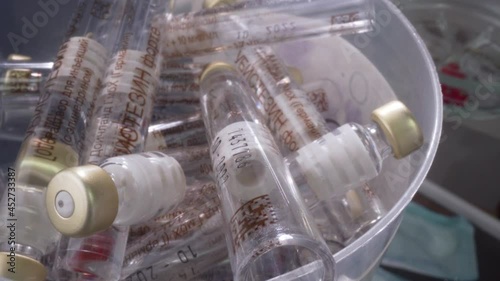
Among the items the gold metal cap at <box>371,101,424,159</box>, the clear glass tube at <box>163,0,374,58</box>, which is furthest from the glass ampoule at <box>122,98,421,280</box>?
the clear glass tube at <box>163,0,374,58</box>

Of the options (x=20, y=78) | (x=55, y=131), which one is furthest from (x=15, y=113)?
(x=55, y=131)

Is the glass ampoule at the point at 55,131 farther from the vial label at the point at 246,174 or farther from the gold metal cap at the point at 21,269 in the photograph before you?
the vial label at the point at 246,174

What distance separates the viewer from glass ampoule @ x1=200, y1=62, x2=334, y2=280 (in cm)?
36

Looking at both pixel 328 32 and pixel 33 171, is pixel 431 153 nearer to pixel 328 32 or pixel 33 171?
pixel 328 32

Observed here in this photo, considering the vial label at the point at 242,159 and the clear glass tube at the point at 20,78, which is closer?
the vial label at the point at 242,159

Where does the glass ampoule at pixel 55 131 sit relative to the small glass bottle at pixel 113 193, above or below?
above

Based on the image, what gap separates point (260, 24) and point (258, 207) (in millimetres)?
229

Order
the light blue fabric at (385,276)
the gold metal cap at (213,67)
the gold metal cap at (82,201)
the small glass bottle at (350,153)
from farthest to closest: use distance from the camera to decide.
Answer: the light blue fabric at (385,276)
the gold metal cap at (213,67)
the small glass bottle at (350,153)
the gold metal cap at (82,201)

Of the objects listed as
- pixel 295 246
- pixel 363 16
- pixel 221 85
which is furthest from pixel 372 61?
pixel 295 246

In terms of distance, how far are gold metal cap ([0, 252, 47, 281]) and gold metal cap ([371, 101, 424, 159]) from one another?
276mm

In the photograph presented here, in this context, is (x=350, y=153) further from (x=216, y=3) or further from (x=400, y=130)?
(x=216, y=3)

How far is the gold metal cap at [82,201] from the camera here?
0.34 m

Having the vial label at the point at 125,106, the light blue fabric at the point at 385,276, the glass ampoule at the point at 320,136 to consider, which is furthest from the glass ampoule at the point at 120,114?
the light blue fabric at the point at 385,276

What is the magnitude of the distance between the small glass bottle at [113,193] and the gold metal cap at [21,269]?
0.04 m
